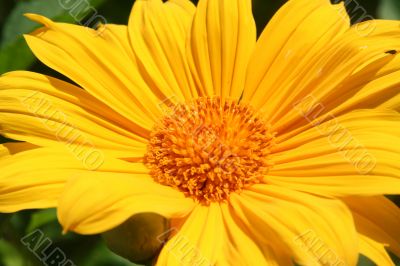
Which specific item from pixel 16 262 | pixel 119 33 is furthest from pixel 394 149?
pixel 16 262

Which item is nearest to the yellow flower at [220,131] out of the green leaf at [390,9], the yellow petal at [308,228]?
the yellow petal at [308,228]

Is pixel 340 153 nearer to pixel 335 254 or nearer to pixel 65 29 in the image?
pixel 335 254

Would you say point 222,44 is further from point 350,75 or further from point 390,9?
point 390,9

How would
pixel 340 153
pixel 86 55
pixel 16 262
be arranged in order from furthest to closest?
1. pixel 16 262
2. pixel 86 55
3. pixel 340 153

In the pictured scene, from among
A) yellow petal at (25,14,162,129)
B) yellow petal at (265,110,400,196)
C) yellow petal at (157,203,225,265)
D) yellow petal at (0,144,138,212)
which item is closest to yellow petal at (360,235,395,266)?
yellow petal at (265,110,400,196)

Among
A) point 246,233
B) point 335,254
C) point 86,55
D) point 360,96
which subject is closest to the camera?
point 335,254
